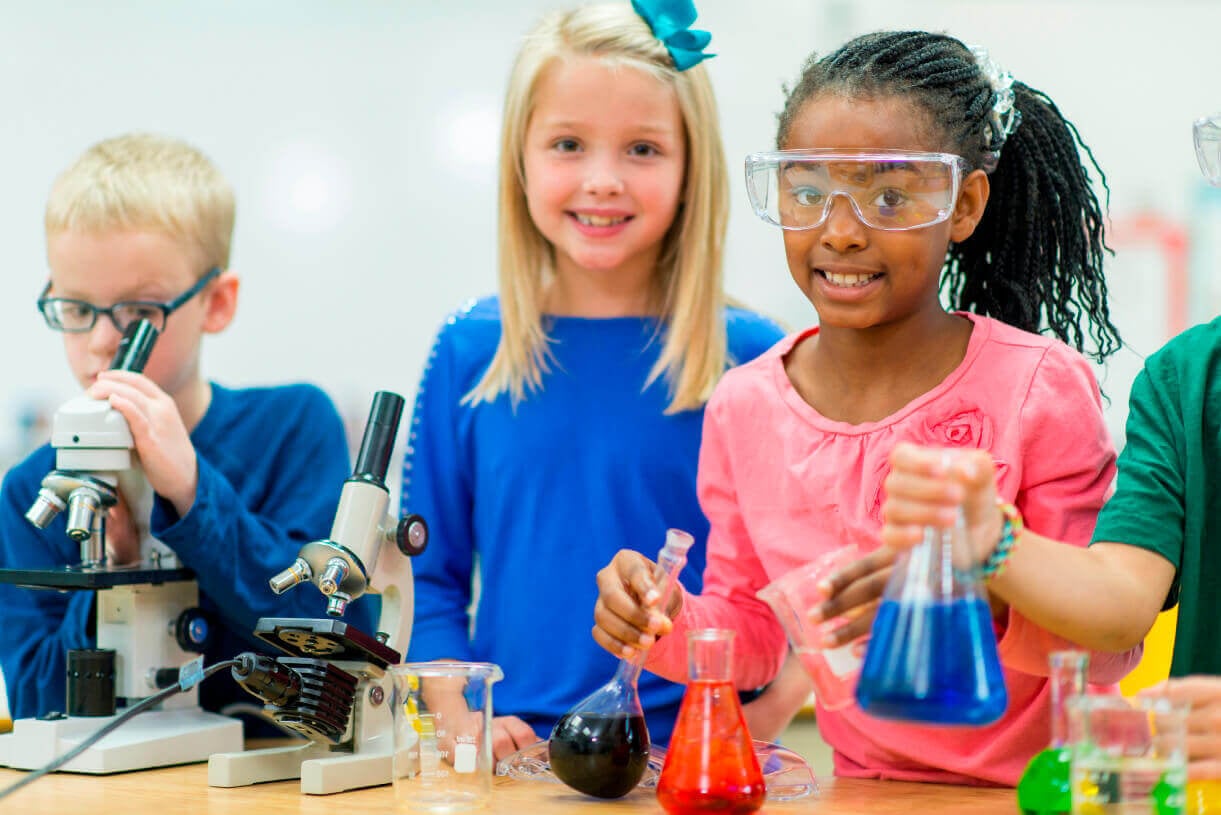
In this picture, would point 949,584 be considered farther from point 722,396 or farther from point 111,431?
point 111,431

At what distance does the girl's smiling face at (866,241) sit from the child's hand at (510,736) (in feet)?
2.34

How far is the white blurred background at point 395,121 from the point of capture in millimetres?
3703

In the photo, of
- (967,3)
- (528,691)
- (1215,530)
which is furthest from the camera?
(967,3)

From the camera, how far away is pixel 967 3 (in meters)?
3.75

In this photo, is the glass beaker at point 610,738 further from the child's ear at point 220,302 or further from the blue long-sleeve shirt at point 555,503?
the child's ear at point 220,302

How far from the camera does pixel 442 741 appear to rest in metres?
1.40

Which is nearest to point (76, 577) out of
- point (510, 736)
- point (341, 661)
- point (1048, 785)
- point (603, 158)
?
point (341, 661)

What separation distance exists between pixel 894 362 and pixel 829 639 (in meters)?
0.51

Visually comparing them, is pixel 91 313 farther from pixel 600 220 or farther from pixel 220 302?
pixel 600 220

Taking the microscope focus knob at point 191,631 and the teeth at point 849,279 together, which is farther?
the microscope focus knob at point 191,631

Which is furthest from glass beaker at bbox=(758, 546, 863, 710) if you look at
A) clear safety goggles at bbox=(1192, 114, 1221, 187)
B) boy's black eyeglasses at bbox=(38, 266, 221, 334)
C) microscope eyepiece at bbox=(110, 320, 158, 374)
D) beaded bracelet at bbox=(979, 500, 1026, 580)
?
boy's black eyeglasses at bbox=(38, 266, 221, 334)

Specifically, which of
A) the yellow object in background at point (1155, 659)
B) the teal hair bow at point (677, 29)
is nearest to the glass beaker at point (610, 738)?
the teal hair bow at point (677, 29)

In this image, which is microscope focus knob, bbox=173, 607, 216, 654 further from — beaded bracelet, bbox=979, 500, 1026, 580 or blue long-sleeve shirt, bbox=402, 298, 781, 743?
beaded bracelet, bbox=979, 500, 1026, 580

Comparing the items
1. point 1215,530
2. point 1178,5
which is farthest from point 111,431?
point 1178,5
